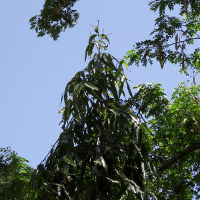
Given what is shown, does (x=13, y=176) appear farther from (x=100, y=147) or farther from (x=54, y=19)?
(x=54, y=19)

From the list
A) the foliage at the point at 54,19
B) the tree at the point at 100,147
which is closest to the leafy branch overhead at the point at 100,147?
the tree at the point at 100,147

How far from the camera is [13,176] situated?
459 centimetres

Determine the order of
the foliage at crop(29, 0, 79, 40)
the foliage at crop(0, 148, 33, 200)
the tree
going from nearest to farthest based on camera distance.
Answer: the tree → the foliage at crop(0, 148, 33, 200) → the foliage at crop(29, 0, 79, 40)

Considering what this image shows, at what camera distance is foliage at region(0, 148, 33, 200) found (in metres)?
4.13

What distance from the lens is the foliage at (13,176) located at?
413 cm

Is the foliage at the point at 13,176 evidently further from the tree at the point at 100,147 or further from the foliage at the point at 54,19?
the foliage at the point at 54,19

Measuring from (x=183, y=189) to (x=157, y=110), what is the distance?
5.20 feet

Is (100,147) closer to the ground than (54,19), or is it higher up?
closer to the ground

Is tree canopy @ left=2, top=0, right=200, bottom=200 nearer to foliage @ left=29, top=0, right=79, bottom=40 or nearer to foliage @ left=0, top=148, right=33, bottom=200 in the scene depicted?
foliage @ left=0, top=148, right=33, bottom=200


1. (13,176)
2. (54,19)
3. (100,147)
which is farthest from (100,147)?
(54,19)

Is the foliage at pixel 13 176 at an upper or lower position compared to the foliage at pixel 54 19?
lower

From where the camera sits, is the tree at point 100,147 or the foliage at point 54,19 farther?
the foliage at point 54,19

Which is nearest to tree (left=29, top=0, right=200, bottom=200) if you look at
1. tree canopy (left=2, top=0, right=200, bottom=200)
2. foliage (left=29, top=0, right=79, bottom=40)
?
tree canopy (left=2, top=0, right=200, bottom=200)

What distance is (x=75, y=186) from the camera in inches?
132
